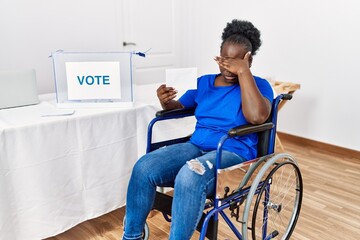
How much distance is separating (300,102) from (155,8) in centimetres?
168

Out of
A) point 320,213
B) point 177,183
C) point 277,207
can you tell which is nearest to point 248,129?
point 177,183

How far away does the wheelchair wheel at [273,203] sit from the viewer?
1.31 metres

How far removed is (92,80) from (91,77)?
0.05ft

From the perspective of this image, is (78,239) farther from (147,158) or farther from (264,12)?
(264,12)

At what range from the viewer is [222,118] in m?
1.46

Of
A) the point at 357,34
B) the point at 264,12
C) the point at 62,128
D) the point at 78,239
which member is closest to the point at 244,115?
the point at 62,128

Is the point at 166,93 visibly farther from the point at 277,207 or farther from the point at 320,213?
the point at 320,213

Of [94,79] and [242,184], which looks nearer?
[242,184]

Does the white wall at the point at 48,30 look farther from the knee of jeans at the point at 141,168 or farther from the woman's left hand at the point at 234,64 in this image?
the woman's left hand at the point at 234,64

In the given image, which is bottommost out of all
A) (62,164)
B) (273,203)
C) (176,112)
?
(273,203)

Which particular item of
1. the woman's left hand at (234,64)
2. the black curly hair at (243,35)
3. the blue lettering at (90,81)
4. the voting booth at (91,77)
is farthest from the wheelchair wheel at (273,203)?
the blue lettering at (90,81)

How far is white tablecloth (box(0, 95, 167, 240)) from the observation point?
4.69 ft

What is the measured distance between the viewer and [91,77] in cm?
168

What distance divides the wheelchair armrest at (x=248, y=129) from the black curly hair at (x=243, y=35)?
1.11 feet
